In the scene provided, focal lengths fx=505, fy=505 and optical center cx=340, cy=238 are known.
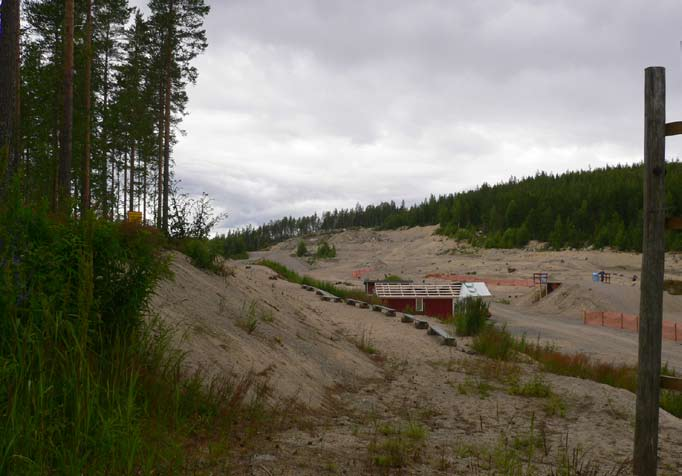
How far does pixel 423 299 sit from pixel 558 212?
3146 inches

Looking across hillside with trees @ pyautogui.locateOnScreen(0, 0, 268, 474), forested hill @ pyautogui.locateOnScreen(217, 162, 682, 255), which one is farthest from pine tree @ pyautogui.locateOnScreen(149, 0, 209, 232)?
forested hill @ pyautogui.locateOnScreen(217, 162, 682, 255)

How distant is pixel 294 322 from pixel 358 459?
6958mm

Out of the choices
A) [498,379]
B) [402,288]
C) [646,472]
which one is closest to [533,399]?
[498,379]

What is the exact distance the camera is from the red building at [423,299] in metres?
24.3

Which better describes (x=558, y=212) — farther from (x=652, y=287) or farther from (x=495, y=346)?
(x=652, y=287)

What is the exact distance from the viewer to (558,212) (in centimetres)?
9500

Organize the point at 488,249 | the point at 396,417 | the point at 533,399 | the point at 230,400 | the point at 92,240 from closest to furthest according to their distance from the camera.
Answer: the point at 92,240 → the point at 230,400 → the point at 396,417 → the point at 533,399 → the point at 488,249

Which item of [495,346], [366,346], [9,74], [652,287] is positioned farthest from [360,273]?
[652,287]

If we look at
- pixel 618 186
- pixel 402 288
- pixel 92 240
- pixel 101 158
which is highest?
pixel 618 186

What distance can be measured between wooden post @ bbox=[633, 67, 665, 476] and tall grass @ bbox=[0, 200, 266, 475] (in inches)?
141

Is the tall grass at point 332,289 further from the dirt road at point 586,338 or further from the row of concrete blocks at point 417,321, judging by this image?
the dirt road at point 586,338

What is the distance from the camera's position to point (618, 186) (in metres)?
91.9

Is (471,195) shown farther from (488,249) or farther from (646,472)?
(646,472)

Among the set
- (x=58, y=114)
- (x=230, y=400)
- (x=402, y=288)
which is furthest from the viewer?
(x=402, y=288)
